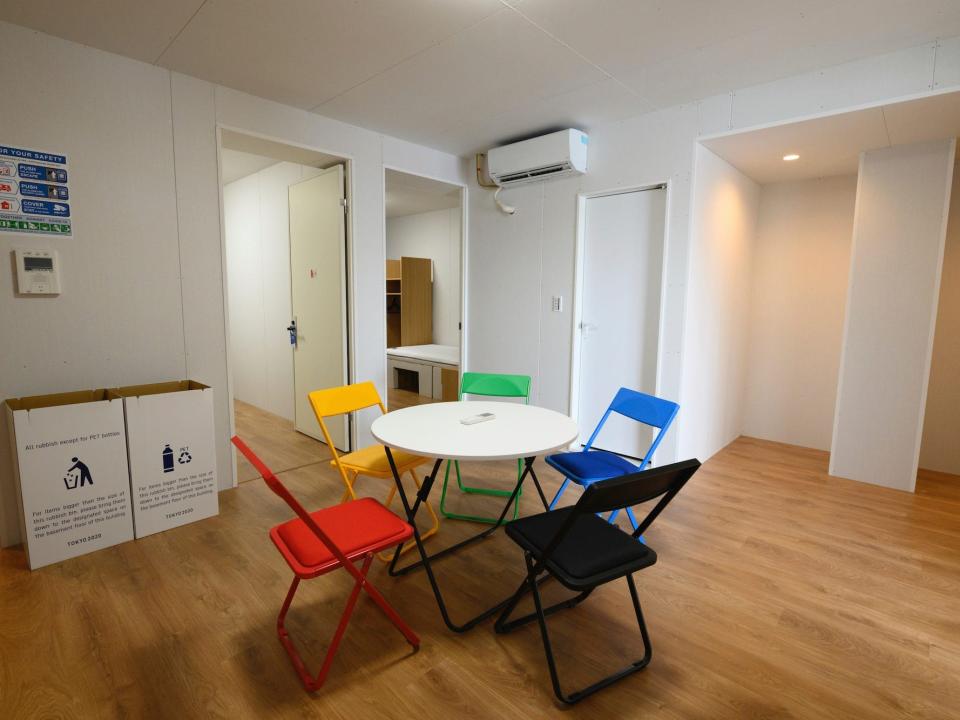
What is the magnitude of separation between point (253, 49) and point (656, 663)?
3551mm

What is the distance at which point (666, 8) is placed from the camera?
7.48 feet

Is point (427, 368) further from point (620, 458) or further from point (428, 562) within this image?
point (428, 562)

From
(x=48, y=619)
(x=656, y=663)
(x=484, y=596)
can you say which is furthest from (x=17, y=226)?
(x=656, y=663)

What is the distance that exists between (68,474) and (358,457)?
4.67ft

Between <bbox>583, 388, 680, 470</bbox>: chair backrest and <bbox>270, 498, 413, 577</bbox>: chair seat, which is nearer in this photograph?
<bbox>270, 498, 413, 577</bbox>: chair seat

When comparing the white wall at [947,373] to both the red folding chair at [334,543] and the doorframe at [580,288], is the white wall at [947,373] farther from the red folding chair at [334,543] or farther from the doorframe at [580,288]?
the red folding chair at [334,543]

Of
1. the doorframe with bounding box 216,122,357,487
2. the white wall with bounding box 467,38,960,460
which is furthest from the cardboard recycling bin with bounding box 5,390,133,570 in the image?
the white wall with bounding box 467,38,960,460

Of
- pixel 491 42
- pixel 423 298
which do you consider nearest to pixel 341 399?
pixel 491 42

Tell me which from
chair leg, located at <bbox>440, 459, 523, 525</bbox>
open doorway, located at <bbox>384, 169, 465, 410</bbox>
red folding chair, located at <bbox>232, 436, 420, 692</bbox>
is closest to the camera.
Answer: red folding chair, located at <bbox>232, 436, 420, 692</bbox>

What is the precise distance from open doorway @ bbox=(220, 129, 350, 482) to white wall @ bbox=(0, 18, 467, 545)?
0.18 m

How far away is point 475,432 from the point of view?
2256 millimetres

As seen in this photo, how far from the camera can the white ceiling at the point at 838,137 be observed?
9.21 feet

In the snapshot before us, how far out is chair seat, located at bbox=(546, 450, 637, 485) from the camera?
2.52 m

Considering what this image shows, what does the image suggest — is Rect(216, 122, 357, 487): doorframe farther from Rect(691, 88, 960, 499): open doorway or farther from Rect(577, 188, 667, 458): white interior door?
Rect(691, 88, 960, 499): open doorway
